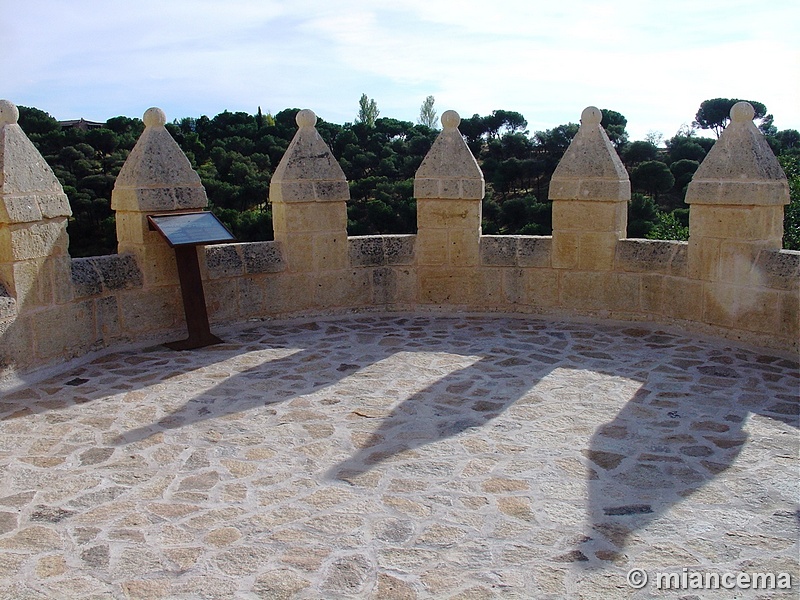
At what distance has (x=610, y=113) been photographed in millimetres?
20750

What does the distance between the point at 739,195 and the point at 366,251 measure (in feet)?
11.1

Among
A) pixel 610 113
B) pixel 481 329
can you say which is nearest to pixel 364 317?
pixel 481 329

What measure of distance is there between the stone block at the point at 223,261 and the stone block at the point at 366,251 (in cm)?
110

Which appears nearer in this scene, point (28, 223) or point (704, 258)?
point (28, 223)

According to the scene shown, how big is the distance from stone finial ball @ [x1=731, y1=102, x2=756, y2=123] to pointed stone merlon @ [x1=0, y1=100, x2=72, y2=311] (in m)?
5.21

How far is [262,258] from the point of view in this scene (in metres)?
7.13

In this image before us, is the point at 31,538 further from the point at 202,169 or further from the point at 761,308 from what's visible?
the point at 202,169

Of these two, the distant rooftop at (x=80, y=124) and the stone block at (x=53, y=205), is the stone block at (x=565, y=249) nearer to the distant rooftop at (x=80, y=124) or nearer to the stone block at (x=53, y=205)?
the stone block at (x=53, y=205)

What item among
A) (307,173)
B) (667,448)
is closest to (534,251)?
(307,173)

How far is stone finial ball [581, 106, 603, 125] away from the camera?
22.5 ft

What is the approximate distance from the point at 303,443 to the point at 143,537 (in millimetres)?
1187

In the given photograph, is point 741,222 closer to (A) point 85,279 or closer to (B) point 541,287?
(B) point 541,287

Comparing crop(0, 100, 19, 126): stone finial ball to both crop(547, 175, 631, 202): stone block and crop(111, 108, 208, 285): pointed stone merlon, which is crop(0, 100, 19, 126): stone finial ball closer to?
crop(111, 108, 208, 285): pointed stone merlon

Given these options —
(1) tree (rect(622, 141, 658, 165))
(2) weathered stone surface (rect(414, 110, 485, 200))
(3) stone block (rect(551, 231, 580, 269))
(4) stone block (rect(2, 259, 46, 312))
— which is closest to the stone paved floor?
(4) stone block (rect(2, 259, 46, 312))
